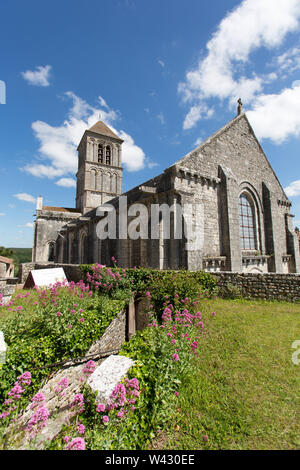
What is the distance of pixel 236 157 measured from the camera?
40.4 ft

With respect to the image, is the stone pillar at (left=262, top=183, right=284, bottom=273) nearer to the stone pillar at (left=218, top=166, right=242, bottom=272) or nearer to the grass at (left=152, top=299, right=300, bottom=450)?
the stone pillar at (left=218, top=166, right=242, bottom=272)

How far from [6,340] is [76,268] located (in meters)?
7.50

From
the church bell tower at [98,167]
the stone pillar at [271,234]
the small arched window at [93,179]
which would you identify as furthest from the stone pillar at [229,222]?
the small arched window at [93,179]

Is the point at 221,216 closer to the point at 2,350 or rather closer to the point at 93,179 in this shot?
the point at 2,350

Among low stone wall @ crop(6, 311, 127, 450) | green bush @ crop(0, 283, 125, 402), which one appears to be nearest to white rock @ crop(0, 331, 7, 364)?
green bush @ crop(0, 283, 125, 402)

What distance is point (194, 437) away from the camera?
2424 millimetres

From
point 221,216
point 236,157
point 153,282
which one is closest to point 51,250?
point 221,216

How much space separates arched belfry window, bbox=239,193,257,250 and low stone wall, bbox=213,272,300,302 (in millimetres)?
5623

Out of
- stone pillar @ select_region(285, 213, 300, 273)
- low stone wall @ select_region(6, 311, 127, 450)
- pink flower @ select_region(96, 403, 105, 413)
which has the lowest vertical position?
low stone wall @ select_region(6, 311, 127, 450)

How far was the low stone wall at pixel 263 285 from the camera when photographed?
6316mm

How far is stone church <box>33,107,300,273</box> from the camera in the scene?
9156mm

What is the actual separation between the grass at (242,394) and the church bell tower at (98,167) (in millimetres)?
26714

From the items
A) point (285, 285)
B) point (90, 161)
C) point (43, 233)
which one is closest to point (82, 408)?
point (285, 285)
